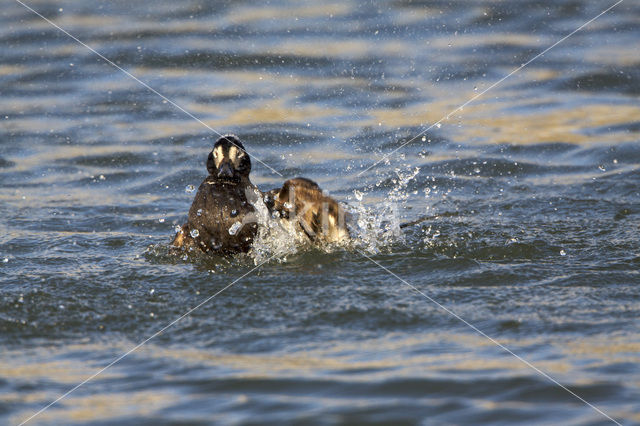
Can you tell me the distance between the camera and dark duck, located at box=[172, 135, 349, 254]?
18.5 ft

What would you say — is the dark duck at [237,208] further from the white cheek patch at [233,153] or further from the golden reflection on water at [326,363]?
the golden reflection on water at [326,363]

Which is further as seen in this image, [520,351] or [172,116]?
[172,116]

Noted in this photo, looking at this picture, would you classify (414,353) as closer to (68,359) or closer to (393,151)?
(68,359)

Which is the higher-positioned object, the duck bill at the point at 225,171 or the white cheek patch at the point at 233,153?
the white cheek patch at the point at 233,153

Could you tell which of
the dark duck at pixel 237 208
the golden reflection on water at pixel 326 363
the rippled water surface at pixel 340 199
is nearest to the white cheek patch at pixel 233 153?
the dark duck at pixel 237 208

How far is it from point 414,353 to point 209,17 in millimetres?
8796

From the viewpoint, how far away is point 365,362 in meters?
4.21

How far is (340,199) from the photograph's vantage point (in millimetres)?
7891

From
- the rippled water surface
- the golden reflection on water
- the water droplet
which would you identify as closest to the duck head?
the water droplet

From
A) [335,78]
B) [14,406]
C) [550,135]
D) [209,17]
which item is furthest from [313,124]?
[14,406]

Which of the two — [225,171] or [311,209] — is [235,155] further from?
[311,209]

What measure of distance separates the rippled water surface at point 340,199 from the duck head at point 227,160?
469 mm

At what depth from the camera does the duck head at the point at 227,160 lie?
5617 millimetres

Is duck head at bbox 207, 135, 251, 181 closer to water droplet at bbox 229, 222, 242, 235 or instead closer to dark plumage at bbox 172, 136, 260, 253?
dark plumage at bbox 172, 136, 260, 253
